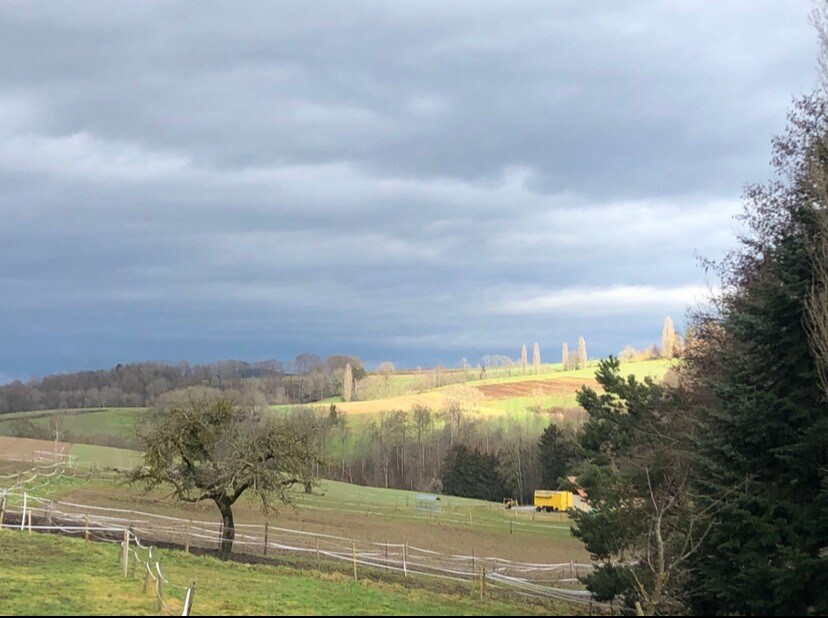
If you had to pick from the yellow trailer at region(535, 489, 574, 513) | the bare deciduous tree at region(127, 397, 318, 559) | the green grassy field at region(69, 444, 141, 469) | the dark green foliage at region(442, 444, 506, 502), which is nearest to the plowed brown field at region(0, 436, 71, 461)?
the green grassy field at region(69, 444, 141, 469)

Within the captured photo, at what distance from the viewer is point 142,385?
574ft

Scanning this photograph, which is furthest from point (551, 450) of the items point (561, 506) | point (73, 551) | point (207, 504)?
Result: point (73, 551)

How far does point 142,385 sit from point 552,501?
125m

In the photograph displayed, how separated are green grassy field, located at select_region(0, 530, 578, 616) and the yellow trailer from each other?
181 ft

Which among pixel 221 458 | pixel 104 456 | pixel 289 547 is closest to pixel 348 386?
pixel 104 456

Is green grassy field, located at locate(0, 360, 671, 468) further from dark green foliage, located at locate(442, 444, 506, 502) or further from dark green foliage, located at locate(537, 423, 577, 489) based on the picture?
dark green foliage, located at locate(537, 423, 577, 489)

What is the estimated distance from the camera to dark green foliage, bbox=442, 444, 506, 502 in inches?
3792

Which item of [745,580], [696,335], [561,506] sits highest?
[696,335]

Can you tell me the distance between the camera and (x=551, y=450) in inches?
3600

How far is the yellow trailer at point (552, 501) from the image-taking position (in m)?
76.4

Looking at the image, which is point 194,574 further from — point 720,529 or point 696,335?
point 696,335

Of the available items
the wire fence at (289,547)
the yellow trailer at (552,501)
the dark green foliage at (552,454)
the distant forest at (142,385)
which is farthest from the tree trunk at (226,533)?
the distant forest at (142,385)

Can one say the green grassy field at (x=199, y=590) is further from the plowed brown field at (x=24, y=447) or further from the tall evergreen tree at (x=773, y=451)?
the plowed brown field at (x=24, y=447)

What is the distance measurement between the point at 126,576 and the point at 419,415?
115 metres
